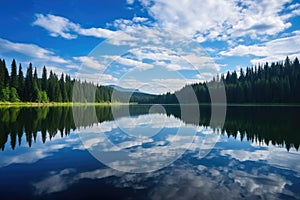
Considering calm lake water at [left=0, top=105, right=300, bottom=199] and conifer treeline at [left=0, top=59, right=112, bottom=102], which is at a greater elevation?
conifer treeline at [left=0, top=59, right=112, bottom=102]

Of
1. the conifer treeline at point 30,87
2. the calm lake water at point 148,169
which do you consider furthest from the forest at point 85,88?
the calm lake water at point 148,169

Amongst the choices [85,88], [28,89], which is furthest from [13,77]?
[85,88]

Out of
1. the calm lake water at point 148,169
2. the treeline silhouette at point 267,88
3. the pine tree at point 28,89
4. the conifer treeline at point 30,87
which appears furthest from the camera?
the treeline silhouette at point 267,88

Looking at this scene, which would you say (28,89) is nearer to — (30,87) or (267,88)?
(30,87)

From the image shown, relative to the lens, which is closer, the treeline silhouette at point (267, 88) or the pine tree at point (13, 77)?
the pine tree at point (13, 77)

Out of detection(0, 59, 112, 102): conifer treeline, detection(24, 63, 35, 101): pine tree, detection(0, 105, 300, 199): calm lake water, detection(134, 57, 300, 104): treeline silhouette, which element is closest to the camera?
detection(0, 105, 300, 199): calm lake water

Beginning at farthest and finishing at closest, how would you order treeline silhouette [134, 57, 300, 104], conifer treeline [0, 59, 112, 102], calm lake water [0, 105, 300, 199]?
treeline silhouette [134, 57, 300, 104], conifer treeline [0, 59, 112, 102], calm lake water [0, 105, 300, 199]

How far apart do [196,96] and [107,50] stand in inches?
5789

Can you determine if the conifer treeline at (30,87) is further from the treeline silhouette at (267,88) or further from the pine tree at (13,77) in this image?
the treeline silhouette at (267,88)

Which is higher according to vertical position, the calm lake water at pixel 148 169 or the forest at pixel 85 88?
the forest at pixel 85 88

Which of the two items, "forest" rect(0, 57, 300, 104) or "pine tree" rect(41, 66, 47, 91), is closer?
"forest" rect(0, 57, 300, 104)

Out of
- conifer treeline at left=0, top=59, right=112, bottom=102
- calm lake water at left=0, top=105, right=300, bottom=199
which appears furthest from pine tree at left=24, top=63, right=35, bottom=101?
calm lake water at left=0, top=105, right=300, bottom=199

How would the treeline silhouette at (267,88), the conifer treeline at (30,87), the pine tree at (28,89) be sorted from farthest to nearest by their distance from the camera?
the treeline silhouette at (267,88), the pine tree at (28,89), the conifer treeline at (30,87)

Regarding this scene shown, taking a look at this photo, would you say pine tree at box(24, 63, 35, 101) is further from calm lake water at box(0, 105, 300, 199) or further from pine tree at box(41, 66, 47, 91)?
calm lake water at box(0, 105, 300, 199)
